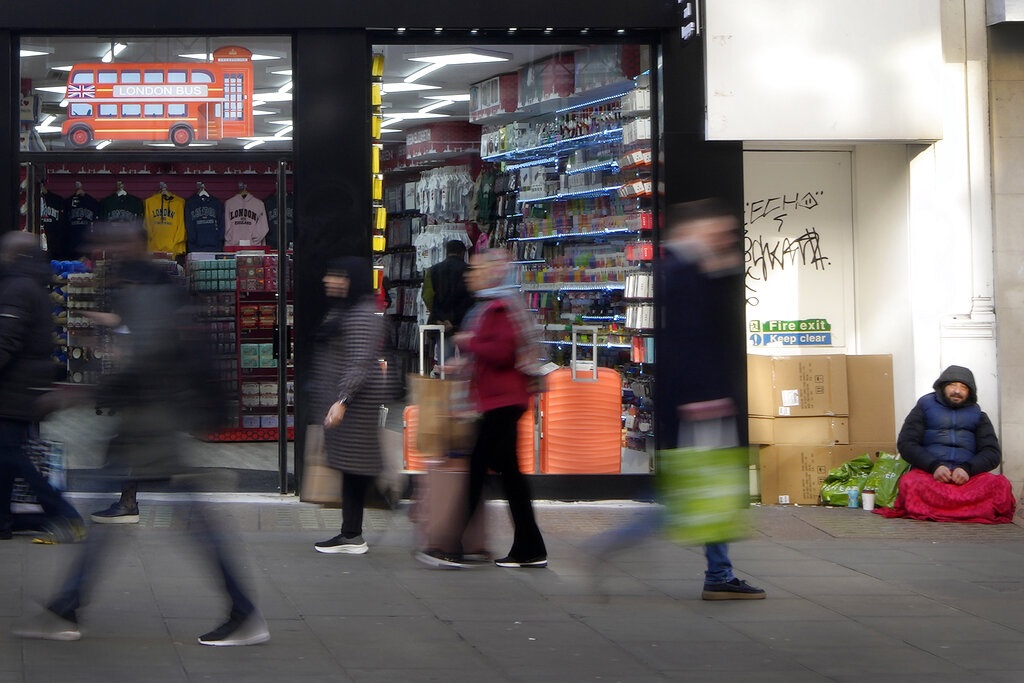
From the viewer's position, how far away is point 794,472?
10.7m

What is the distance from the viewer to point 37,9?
9.89 meters

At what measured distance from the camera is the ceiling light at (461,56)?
10562 millimetres

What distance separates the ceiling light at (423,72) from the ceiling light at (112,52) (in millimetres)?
2041

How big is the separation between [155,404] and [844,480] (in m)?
6.34

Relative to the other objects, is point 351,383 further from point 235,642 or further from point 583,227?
point 583,227

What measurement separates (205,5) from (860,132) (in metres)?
4.77

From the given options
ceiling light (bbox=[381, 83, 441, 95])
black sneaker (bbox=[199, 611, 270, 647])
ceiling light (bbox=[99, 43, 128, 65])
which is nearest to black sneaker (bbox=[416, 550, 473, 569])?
black sneaker (bbox=[199, 611, 270, 647])

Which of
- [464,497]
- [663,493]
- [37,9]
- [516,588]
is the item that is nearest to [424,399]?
[464,497]

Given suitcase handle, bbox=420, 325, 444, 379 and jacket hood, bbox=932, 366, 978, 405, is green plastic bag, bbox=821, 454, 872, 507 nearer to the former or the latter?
jacket hood, bbox=932, 366, 978, 405

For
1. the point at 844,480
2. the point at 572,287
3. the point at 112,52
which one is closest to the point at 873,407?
the point at 844,480

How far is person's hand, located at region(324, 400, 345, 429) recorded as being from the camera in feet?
26.2

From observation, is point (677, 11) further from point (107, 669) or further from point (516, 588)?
point (107, 669)

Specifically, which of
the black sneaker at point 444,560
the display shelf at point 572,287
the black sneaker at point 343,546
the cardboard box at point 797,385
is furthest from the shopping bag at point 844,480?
the black sneaker at point 343,546

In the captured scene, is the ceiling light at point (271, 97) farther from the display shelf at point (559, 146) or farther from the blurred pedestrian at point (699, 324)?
the blurred pedestrian at point (699, 324)
